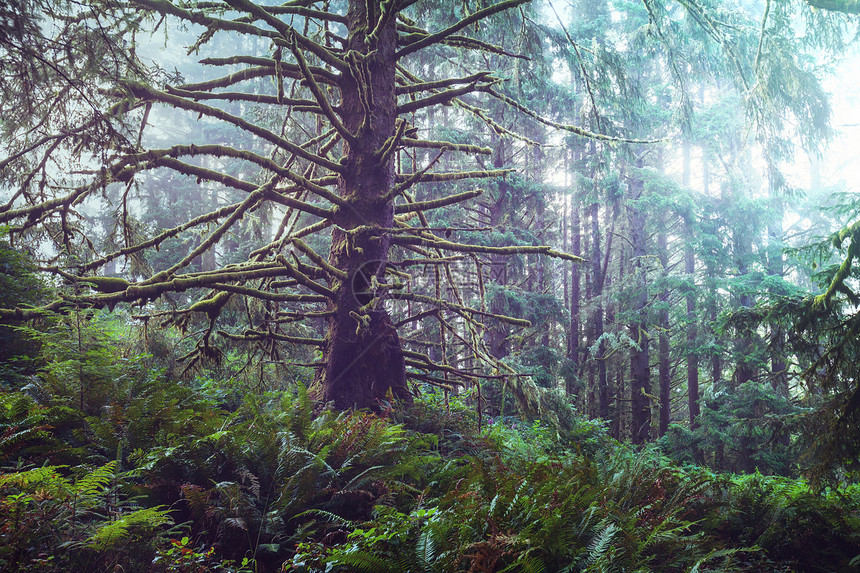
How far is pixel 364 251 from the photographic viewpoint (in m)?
5.36

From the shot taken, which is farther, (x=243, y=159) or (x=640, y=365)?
(x=640, y=365)

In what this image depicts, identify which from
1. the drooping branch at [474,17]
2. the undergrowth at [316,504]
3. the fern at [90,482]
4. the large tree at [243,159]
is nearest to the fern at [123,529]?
the undergrowth at [316,504]

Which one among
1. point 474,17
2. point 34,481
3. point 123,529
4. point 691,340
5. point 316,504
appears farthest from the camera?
point 691,340

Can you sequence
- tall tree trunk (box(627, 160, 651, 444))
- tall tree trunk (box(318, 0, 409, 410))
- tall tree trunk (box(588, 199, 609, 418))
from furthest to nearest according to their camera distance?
tall tree trunk (box(588, 199, 609, 418))
tall tree trunk (box(627, 160, 651, 444))
tall tree trunk (box(318, 0, 409, 410))

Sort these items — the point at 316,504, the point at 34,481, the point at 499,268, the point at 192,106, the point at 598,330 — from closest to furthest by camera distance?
1. the point at 34,481
2. the point at 316,504
3. the point at 192,106
4. the point at 499,268
5. the point at 598,330

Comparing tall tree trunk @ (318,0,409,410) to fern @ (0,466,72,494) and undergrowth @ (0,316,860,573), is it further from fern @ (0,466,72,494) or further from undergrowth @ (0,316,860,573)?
fern @ (0,466,72,494)

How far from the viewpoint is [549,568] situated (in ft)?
8.57

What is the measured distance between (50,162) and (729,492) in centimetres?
789

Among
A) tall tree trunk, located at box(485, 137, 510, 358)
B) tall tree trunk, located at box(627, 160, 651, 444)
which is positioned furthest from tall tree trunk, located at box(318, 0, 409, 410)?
tall tree trunk, located at box(627, 160, 651, 444)

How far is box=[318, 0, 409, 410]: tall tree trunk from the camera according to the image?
5.35 m

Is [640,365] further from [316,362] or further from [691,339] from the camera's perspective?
[316,362]

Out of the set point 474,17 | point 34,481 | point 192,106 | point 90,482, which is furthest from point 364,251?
point 34,481

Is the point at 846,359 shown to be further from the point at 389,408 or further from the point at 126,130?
the point at 126,130

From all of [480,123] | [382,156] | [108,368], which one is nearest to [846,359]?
[382,156]
